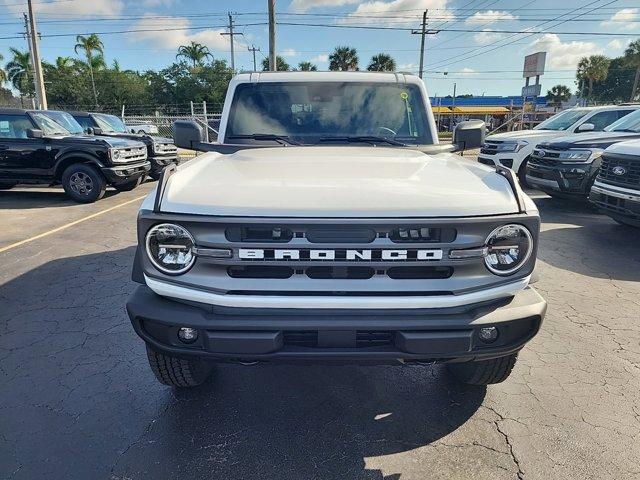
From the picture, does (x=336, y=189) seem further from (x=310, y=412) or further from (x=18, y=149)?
(x=18, y=149)

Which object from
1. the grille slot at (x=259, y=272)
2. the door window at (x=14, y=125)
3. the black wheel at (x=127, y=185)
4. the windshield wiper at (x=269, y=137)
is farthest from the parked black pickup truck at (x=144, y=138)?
the grille slot at (x=259, y=272)

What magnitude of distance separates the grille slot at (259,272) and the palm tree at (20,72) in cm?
5908

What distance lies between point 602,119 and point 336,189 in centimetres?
1033

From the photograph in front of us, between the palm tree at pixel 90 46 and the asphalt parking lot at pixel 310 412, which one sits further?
the palm tree at pixel 90 46

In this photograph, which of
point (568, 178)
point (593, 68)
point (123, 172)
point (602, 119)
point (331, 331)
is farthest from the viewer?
point (593, 68)

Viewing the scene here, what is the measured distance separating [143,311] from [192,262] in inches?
12.3

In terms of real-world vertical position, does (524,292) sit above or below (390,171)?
below

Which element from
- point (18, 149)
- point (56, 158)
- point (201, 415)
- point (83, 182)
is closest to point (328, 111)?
point (201, 415)

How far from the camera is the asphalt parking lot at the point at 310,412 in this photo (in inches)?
87.8

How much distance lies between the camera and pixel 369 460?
227 centimetres

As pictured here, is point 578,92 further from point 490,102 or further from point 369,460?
point 369,460

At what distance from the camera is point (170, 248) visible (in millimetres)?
2062

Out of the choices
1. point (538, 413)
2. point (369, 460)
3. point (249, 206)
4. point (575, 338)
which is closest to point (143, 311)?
point (249, 206)

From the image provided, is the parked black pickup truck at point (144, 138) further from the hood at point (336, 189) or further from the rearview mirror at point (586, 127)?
the rearview mirror at point (586, 127)
